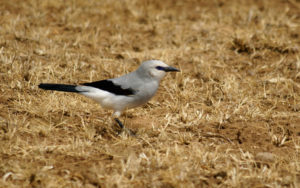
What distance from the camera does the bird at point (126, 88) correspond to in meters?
5.16

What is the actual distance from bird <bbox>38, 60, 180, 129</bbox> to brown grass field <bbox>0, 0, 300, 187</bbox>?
336mm

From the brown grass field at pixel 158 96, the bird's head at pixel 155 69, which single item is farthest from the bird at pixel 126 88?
the brown grass field at pixel 158 96

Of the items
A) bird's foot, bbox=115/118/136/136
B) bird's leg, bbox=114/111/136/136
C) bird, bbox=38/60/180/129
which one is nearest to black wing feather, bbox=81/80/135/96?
bird, bbox=38/60/180/129

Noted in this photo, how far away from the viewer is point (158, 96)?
21.6ft

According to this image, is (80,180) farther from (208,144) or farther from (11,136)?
(208,144)

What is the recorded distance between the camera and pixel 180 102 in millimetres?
6305

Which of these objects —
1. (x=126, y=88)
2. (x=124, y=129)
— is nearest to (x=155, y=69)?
(x=126, y=88)

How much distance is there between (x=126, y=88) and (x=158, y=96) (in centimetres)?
144

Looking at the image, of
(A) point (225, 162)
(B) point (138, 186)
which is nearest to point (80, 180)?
(B) point (138, 186)

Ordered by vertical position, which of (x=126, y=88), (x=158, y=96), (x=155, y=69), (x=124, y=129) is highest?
(x=155, y=69)

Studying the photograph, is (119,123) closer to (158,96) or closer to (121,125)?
(121,125)

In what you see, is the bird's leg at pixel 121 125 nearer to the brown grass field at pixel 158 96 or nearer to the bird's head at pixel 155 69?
the brown grass field at pixel 158 96

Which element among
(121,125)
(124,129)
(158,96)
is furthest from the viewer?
(158,96)

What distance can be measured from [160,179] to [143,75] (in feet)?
4.98
